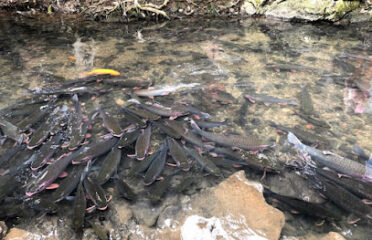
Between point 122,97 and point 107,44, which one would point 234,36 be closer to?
point 107,44

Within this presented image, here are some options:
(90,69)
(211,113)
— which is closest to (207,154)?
(211,113)

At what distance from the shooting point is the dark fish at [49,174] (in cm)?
293

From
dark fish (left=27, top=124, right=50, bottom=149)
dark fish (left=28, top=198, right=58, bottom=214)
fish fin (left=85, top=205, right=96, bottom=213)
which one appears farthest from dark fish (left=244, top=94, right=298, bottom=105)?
dark fish (left=28, top=198, right=58, bottom=214)

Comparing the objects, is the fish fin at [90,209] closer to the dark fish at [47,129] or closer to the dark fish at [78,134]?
the dark fish at [78,134]

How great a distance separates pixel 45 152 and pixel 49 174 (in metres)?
0.39

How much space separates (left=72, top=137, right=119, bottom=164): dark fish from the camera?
326 cm

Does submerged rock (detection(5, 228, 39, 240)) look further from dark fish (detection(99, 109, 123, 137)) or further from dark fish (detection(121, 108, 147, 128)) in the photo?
dark fish (detection(121, 108, 147, 128))

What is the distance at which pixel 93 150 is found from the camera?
11.0 feet

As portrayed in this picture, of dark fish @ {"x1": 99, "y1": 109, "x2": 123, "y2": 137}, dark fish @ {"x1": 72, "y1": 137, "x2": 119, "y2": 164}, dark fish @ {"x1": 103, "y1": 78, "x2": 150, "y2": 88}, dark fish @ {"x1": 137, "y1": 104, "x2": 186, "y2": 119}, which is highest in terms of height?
dark fish @ {"x1": 103, "y1": 78, "x2": 150, "y2": 88}

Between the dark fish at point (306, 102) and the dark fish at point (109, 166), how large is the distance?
2675 millimetres

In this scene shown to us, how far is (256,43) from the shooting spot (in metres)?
6.46

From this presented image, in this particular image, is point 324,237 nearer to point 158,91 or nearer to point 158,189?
point 158,189

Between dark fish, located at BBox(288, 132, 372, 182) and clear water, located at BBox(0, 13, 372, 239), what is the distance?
27 cm

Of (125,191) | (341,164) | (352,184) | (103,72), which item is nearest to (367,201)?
(352,184)
